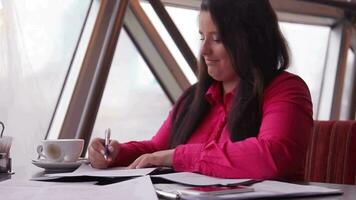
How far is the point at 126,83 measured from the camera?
2951mm

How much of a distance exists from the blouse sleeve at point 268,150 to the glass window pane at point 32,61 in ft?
3.88

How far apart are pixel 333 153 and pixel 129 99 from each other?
148 cm

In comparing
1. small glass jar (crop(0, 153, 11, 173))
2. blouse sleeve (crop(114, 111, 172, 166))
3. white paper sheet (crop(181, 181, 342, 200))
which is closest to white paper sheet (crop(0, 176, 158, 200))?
white paper sheet (crop(181, 181, 342, 200))

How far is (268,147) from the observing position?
1.23 meters

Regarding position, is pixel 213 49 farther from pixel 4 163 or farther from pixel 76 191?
pixel 76 191

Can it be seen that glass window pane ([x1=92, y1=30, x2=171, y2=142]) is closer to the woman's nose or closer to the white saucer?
the woman's nose

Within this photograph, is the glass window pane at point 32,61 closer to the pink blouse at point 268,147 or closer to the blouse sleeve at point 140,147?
the blouse sleeve at point 140,147

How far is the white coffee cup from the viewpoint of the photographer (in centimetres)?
134

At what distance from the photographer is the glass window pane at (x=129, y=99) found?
2854 mm

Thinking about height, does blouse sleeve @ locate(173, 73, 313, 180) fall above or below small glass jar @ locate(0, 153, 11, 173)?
above

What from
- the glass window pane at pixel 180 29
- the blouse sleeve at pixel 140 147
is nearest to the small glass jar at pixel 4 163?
the blouse sleeve at pixel 140 147

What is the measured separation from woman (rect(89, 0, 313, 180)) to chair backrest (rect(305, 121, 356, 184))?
0.34 m

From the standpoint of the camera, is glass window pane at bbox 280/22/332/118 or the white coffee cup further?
glass window pane at bbox 280/22/332/118

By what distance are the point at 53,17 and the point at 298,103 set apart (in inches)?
59.2
